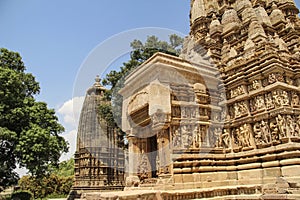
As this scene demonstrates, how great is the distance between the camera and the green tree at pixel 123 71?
60.0ft

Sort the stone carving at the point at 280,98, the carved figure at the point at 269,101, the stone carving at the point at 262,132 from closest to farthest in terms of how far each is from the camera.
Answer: the stone carving at the point at 280,98
the stone carving at the point at 262,132
the carved figure at the point at 269,101

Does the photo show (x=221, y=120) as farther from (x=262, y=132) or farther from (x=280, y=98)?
(x=280, y=98)

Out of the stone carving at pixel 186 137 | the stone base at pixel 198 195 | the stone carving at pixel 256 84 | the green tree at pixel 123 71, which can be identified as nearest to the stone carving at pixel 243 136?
the stone carving at pixel 256 84

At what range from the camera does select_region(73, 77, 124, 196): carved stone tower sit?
73.5 ft

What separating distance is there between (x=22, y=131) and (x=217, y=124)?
12.7 metres

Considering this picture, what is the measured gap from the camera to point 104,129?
23750 millimetres

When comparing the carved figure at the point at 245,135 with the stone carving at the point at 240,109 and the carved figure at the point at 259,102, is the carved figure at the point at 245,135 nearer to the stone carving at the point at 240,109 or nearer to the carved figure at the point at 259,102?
the stone carving at the point at 240,109

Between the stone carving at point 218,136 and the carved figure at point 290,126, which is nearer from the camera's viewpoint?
the carved figure at point 290,126

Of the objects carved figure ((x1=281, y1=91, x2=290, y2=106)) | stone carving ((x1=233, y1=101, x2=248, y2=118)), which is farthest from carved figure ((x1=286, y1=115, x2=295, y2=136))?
stone carving ((x1=233, y1=101, x2=248, y2=118))

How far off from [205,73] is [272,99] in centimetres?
264

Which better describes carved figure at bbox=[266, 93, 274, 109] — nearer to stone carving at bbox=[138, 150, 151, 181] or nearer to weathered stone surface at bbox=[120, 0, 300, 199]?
weathered stone surface at bbox=[120, 0, 300, 199]

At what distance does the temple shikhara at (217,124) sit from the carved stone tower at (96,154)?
531 inches

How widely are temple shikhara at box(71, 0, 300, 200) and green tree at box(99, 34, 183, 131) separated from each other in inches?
312

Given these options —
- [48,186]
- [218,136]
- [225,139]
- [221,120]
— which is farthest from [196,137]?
[48,186]
